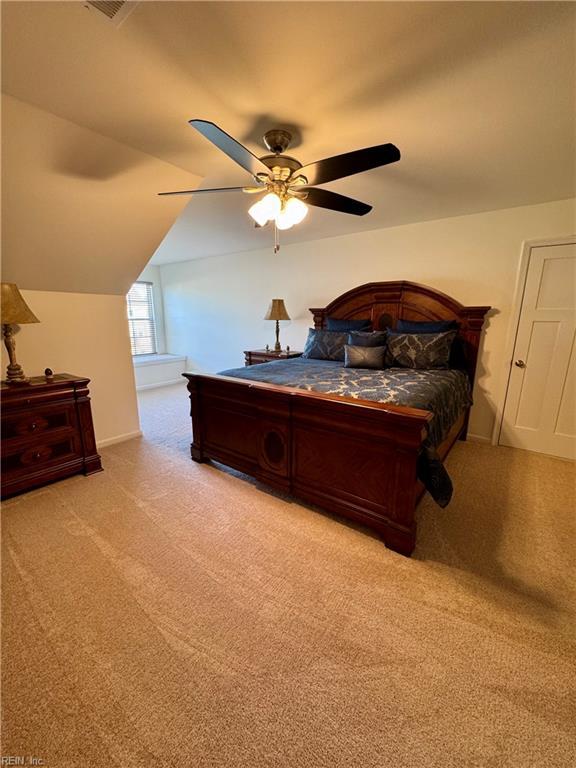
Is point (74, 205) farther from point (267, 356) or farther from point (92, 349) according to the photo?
point (267, 356)

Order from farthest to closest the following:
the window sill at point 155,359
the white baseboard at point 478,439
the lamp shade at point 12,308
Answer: the window sill at point 155,359 < the white baseboard at point 478,439 < the lamp shade at point 12,308

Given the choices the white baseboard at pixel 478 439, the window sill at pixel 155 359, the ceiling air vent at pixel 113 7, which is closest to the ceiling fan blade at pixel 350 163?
the ceiling air vent at pixel 113 7

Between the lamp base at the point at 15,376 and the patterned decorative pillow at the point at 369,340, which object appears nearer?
the lamp base at the point at 15,376

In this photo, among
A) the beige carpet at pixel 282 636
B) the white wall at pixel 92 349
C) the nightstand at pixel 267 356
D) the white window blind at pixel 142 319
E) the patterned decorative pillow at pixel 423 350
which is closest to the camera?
the beige carpet at pixel 282 636

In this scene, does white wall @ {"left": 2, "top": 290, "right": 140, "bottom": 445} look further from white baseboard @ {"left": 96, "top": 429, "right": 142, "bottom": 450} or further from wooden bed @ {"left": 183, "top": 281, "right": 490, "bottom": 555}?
wooden bed @ {"left": 183, "top": 281, "right": 490, "bottom": 555}

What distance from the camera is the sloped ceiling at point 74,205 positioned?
181 centimetres

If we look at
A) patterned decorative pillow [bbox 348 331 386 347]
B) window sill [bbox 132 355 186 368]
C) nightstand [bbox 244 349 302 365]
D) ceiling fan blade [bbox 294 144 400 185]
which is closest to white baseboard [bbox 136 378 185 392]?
window sill [bbox 132 355 186 368]

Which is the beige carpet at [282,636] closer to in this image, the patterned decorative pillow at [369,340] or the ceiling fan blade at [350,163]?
the patterned decorative pillow at [369,340]

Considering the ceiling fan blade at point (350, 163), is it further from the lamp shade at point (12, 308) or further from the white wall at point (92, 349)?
the white wall at point (92, 349)

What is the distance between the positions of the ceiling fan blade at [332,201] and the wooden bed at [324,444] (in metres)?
1.22

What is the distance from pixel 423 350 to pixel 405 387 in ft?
3.32

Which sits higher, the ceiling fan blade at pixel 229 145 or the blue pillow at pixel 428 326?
the ceiling fan blade at pixel 229 145

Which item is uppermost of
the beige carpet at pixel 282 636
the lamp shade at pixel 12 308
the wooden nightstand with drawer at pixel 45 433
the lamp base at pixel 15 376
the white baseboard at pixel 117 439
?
Answer: the lamp shade at pixel 12 308

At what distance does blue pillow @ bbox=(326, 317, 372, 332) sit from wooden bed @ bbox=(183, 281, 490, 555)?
102cm
